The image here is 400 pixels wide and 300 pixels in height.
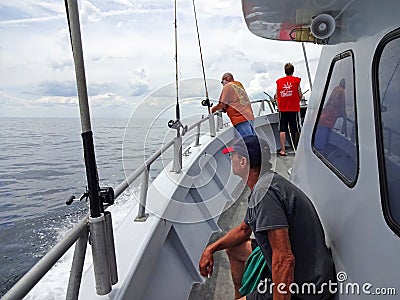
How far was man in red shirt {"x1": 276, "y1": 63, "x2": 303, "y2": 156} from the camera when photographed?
5.55 metres

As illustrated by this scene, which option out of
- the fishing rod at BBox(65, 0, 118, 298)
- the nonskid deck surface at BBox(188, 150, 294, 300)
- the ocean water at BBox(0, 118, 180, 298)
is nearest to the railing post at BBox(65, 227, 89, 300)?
the fishing rod at BBox(65, 0, 118, 298)

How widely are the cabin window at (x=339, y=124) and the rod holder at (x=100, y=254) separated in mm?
914

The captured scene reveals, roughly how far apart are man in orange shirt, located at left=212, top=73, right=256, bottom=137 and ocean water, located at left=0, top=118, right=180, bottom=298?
1100 millimetres

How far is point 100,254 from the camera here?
1.22 metres

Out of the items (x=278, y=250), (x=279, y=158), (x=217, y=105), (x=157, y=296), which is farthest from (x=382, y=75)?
(x=279, y=158)

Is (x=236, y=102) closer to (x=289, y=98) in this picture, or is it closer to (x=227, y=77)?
(x=227, y=77)

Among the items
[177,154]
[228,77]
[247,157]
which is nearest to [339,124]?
[247,157]

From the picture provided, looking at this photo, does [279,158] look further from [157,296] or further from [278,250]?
[278,250]

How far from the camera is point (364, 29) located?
130 centimetres

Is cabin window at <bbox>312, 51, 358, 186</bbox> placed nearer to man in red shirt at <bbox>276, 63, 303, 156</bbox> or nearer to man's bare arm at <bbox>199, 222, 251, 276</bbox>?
man's bare arm at <bbox>199, 222, 251, 276</bbox>

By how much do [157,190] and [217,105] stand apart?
2052 mm

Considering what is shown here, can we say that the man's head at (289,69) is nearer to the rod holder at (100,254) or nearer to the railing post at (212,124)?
the railing post at (212,124)

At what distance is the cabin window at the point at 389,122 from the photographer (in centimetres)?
99

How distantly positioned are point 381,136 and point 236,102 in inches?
125
